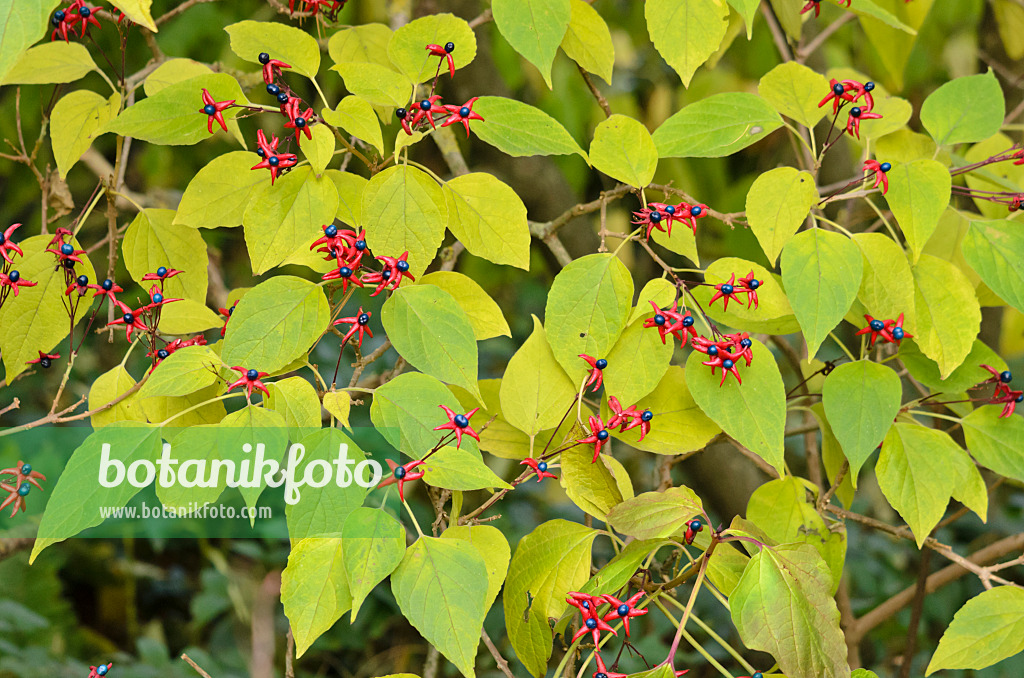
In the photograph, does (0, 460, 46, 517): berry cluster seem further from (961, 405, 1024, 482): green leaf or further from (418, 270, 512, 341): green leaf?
(961, 405, 1024, 482): green leaf

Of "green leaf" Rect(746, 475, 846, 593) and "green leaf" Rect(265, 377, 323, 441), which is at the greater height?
"green leaf" Rect(265, 377, 323, 441)

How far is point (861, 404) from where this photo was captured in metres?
0.60

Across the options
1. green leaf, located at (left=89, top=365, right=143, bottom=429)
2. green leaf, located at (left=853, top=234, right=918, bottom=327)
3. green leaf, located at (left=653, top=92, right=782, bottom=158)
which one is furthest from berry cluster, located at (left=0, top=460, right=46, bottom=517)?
green leaf, located at (left=853, top=234, right=918, bottom=327)

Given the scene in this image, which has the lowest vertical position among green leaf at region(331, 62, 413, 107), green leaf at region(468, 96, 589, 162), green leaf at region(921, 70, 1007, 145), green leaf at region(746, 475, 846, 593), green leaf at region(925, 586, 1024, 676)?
green leaf at region(925, 586, 1024, 676)

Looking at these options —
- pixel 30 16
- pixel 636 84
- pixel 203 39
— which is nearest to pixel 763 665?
pixel 30 16

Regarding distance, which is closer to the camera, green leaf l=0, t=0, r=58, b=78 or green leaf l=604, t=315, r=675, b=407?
green leaf l=0, t=0, r=58, b=78

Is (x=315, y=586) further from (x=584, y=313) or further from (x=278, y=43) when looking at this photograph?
(x=278, y=43)

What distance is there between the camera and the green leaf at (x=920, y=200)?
1.90 ft

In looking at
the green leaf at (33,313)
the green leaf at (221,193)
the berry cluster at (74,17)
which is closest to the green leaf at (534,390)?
the green leaf at (221,193)

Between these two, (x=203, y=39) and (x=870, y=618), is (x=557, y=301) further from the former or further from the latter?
(x=203, y=39)

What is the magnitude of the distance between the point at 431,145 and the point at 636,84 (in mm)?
1011

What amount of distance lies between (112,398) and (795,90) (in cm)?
56

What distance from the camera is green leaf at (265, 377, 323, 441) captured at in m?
0.54

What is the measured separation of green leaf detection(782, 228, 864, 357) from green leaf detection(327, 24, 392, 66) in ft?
1.24
